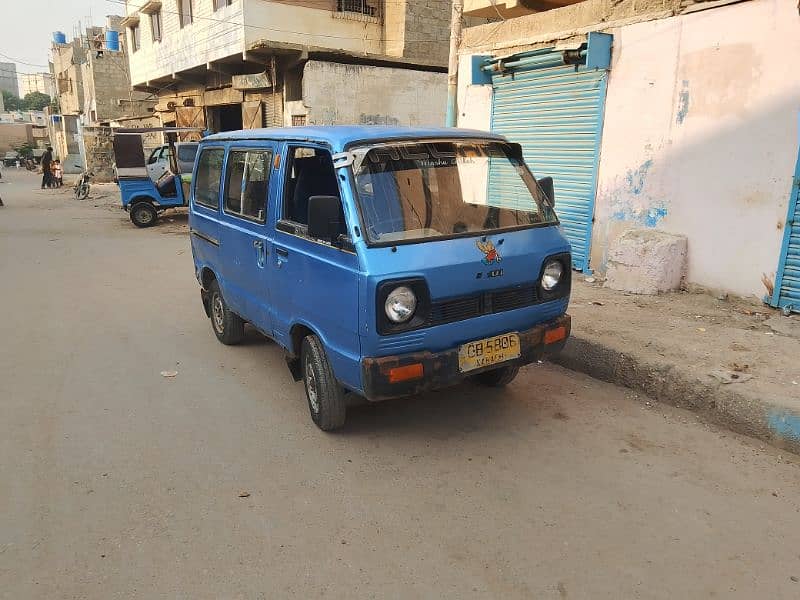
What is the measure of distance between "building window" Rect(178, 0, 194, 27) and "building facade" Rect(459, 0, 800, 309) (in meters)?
14.3

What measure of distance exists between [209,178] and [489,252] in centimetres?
320

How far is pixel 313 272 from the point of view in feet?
12.3

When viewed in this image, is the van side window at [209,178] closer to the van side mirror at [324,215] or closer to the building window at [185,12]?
the van side mirror at [324,215]

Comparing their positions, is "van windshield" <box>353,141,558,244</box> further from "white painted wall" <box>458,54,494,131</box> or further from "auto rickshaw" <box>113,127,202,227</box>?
"auto rickshaw" <box>113,127,202,227</box>

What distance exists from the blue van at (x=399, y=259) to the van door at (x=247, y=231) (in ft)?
0.08

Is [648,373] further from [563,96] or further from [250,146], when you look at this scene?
[563,96]

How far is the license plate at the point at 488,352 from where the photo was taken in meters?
3.57

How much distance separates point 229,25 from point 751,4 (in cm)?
1437

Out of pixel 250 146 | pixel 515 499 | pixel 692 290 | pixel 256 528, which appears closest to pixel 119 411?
pixel 256 528

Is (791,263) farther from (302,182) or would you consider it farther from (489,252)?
(302,182)

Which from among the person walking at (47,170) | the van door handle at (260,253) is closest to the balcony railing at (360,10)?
the van door handle at (260,253)

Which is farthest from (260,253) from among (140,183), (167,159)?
(167,159)

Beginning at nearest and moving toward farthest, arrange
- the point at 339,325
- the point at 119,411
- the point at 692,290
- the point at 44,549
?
1. the point at 44,549
2. the point at 339,325
3. the point at 119,411
4. the point at 692,290

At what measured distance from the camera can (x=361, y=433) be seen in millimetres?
4016
